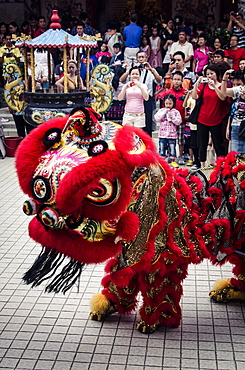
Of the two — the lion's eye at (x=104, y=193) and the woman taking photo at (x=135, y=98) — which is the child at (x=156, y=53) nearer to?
the woman taking photo at (x=135, y=98)

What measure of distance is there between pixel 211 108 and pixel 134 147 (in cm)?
472

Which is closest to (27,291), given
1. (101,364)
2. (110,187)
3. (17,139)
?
(101,364)

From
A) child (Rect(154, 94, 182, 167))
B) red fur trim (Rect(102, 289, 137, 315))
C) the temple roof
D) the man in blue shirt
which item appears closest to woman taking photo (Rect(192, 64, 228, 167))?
child (Rect(154, 94, 182, 167))

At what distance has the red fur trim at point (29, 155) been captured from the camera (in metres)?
3.38

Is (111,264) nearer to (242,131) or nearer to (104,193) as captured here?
(104,193)

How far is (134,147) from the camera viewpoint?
335 cm

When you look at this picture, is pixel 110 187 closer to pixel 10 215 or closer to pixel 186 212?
pixel 186 212

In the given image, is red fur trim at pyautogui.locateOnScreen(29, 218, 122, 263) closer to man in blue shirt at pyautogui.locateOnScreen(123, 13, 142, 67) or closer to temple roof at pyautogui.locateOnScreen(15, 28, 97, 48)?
temple roof at pyautogui.locateOnScreen(15, 28, 97, 48)

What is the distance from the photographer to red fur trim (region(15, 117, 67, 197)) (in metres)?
3.38

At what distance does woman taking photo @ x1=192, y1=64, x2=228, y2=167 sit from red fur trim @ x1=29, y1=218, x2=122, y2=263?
15.8ft

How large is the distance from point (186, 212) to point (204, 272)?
136 centimetres

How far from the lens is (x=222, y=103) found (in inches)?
308

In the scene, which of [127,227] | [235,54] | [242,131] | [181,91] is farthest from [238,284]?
[235,54]

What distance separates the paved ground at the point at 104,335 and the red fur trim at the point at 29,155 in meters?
1.22
